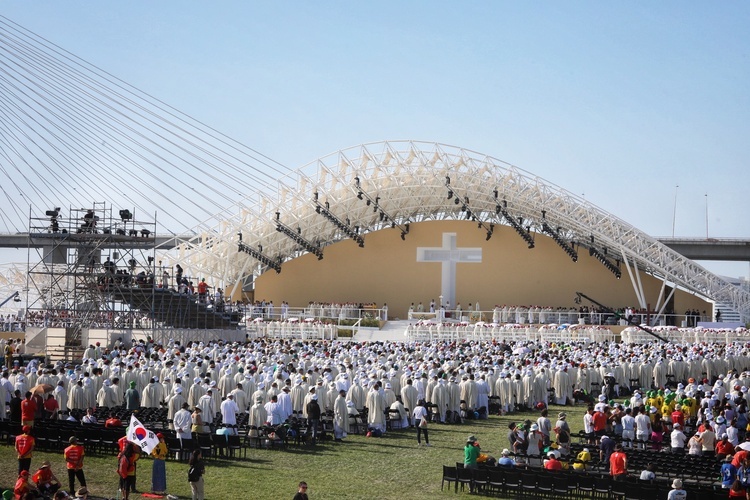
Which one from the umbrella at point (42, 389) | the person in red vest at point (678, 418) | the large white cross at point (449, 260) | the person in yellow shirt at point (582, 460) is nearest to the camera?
the person in yellow shirt at point (582, 460)

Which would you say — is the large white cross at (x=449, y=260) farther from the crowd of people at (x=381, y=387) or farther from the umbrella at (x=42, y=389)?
the umbrella at (x=42, y=389)

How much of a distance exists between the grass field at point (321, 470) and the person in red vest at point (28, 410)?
25.5 inches

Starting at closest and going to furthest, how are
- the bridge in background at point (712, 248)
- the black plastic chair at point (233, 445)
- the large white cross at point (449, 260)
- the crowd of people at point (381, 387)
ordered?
the black plastic chair at point (233, 445) < the crowd of people at point (381, 387) < the large white cross at point (449, 260) < the bridge in background at point (712, 248)

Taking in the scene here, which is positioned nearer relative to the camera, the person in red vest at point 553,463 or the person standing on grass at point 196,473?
the person standing on grass at point 196,473

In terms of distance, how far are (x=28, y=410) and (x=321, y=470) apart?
582 centimetres

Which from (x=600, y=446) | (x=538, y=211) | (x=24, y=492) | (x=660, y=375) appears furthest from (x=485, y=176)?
(x=24, y=492)

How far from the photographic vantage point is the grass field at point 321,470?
16.6 m

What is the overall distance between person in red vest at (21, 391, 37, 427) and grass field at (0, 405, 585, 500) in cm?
65

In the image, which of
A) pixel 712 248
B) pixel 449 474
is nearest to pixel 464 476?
pixel 449 474

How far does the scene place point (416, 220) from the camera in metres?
67.9

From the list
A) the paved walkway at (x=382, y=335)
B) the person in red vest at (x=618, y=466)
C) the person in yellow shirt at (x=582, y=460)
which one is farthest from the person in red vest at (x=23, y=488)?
the paved walkway at (x=382, y=335)

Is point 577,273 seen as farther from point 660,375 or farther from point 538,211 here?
point 660,375

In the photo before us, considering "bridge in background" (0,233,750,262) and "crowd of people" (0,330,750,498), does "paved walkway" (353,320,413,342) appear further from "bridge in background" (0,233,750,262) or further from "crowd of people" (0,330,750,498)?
"bridge in background" (0,233,750,262)

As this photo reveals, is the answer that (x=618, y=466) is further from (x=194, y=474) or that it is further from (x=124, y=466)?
(x=124, y=466)
